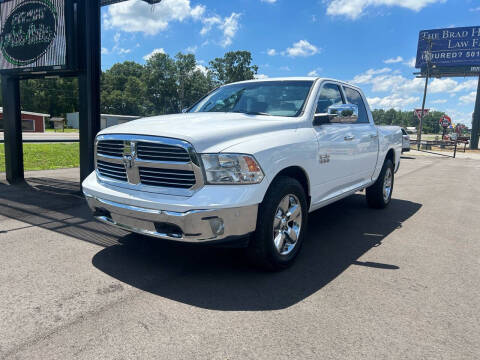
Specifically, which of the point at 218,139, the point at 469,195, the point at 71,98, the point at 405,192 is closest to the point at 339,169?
the point at 218,139

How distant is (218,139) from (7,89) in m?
6.90

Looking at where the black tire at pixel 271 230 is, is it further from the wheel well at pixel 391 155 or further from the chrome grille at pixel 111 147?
the wheel well at pixel 391 155

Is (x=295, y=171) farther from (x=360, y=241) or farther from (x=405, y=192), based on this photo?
(x=405, y=192)

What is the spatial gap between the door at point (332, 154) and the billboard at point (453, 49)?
41.1 m

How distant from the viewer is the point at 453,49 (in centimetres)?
4134

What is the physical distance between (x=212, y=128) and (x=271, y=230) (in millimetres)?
1035

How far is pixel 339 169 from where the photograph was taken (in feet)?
15.3

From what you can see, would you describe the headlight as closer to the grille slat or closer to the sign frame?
the grille slat

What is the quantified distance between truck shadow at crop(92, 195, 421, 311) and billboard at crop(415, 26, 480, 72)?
138 ft

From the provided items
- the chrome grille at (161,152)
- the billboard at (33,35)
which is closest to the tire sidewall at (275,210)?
the chrome grille at (161,152)

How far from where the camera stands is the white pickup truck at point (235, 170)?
308 centimetres

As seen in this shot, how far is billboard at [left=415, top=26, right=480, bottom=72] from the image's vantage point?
40.2m

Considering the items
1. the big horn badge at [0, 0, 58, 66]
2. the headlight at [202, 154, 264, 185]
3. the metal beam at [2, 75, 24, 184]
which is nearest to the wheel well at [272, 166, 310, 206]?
the headlight at [202, 154, 264, 185]

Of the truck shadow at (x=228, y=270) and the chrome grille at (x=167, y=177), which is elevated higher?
the chrome grille at (x=167, y=177)
